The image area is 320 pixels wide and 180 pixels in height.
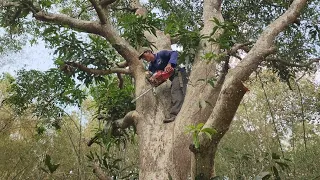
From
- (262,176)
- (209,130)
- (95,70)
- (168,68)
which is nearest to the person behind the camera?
(209,130)

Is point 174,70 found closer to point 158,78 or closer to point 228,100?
point 158,78

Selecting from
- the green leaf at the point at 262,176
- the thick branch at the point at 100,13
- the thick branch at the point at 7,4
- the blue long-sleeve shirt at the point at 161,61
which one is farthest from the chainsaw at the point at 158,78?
the thick branch at the point at 7,4

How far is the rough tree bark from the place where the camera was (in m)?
1.95

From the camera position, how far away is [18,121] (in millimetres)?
6438

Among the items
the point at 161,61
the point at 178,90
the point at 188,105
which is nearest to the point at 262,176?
the point at 188,105

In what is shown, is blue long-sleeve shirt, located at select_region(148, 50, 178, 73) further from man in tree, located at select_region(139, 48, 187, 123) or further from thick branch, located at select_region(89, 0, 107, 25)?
thick branch, located at select_region(89, 0, 107, 25)

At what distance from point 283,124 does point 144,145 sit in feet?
18.7

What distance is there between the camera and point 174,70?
3121 millimetres

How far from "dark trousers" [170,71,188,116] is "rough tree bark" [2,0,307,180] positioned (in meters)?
0.06

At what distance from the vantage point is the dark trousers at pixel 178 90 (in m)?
2.96

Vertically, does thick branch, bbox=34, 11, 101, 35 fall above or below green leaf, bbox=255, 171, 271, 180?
above

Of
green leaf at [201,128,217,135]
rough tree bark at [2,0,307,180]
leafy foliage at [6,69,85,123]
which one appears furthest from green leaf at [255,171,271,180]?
leafy foliage at [6,69,85,123]

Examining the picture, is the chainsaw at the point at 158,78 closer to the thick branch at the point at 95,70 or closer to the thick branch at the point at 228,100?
the thick branch at the point at 95,70

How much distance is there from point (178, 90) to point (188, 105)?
32cm
